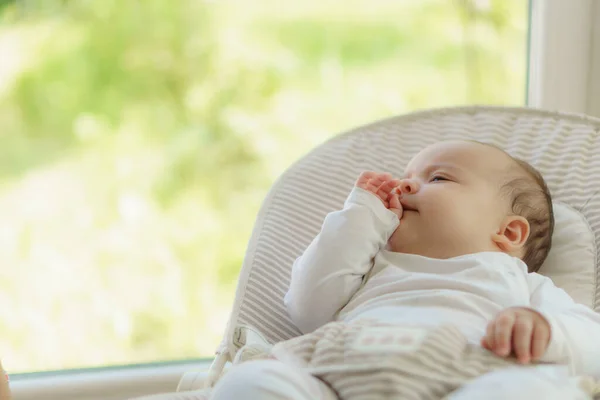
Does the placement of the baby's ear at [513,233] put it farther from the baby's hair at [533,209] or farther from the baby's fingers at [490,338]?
the baby's fingers at [490,338]

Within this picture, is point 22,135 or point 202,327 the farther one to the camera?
point 202,327

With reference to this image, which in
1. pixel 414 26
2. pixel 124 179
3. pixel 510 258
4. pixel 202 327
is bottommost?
pixel 202 327

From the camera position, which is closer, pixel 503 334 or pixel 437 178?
pixel 503 334

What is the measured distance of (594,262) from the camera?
3.64ft

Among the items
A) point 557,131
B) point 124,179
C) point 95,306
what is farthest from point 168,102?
point 557,131

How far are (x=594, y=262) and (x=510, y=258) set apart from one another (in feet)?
0.49

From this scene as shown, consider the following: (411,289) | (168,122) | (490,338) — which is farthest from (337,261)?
(168,122)

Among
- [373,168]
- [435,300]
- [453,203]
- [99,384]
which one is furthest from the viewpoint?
[99,384]

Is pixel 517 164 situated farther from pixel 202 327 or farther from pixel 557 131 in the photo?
pixel 202 327

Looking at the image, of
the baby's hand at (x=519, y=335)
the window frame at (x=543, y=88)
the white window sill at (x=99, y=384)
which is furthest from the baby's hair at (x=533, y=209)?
the white window sill at (x=99, y=384)

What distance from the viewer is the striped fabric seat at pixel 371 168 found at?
110 centimetres

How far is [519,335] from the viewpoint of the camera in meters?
0.84

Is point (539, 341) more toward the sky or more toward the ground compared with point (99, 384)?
more toward the sky

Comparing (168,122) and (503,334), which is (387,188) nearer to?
(503,334)
